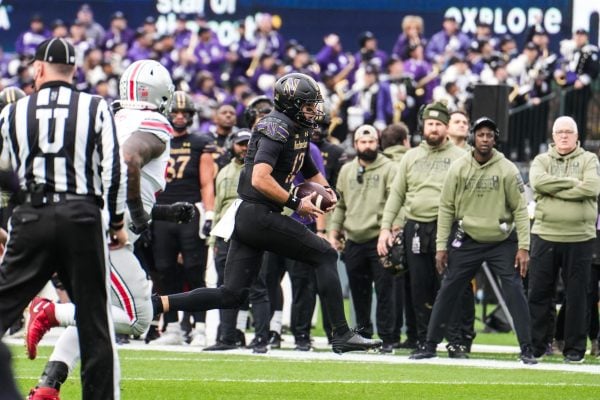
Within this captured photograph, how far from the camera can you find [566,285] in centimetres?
1337

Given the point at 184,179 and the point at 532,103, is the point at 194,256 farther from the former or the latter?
the point at 532,103

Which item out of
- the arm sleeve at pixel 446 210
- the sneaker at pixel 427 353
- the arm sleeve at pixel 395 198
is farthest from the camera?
the arm sleeve at pixel 395 198

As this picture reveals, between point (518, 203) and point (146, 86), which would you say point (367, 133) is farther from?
point (146, 86)

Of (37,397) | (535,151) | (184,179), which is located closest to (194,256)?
(184,179)

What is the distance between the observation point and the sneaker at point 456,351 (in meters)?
13.2

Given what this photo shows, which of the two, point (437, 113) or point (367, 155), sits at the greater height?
point (437, 113)

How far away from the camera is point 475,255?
12914mm

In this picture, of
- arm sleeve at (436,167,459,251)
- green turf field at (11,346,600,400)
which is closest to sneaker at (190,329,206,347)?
green turf field at (11,346,600,400)

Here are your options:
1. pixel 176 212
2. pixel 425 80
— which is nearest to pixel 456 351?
pixel 176 212

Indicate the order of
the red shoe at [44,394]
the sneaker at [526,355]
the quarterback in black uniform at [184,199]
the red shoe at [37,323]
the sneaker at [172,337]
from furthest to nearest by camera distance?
the sneaker at [172,337] → the quarterback in black uniform at [184,199] → the sneaker at [526,355] → the red shoe at [37,323] → the red shoe at [44,394]

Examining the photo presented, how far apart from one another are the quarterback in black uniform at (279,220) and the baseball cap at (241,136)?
3437mm

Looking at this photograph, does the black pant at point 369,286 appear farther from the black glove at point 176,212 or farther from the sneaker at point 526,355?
the black glove at point 176,212

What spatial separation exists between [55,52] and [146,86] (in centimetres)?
153

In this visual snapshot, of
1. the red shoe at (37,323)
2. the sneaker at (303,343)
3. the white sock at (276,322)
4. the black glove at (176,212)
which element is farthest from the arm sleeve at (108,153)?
the white sock at (276,322)
